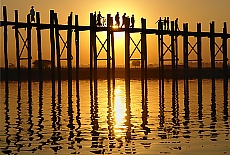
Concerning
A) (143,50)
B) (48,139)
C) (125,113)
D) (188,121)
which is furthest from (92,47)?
(48,139)

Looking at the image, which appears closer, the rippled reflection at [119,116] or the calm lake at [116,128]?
the calm lake at [116,128]

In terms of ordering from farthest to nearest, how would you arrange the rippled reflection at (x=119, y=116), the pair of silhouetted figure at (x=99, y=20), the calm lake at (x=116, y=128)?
the pair of silhouetted figure at (x=99, y=20) → the rippled reflection at (x=119, y=116) → the calm lake at (x=116, y=128)

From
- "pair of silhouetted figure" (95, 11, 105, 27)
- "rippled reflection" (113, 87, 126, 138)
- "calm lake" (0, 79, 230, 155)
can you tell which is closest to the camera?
"calm lake" (0, 79, 230, 155)

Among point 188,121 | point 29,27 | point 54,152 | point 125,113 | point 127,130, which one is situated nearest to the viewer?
point 54,152

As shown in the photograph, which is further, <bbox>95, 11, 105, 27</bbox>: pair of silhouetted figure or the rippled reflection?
<bbox>95, 11, 105, 27</bbox>: pair of silhouetted figure

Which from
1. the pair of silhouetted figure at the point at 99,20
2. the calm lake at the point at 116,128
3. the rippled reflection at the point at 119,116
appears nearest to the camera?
the calm lake at the point at 116,128

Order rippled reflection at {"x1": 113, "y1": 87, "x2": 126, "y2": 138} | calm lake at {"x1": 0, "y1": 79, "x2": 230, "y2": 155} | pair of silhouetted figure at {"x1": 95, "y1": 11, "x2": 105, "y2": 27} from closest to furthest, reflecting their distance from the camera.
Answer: calm lake at {"x1": 0, "y1": 79, "x2": 230, "y2": 155} < rippled reflection at {"x1": 113, "y1": 87, "x2": 126, "y2": 138} < pair of silhouetted figure at {"x1": 95, "y1": 11, "x2": 105, "y2": 27}

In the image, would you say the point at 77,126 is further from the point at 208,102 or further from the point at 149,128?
the point at 208,102

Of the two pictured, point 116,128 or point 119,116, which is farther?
point 119,116

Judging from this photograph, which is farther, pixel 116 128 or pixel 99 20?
pixel 99 20

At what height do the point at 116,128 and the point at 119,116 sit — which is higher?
the point at 119,116

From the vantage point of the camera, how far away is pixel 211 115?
18.5m

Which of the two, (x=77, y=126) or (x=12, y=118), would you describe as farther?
(x=12, y=118)

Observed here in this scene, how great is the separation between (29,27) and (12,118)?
14.4m
